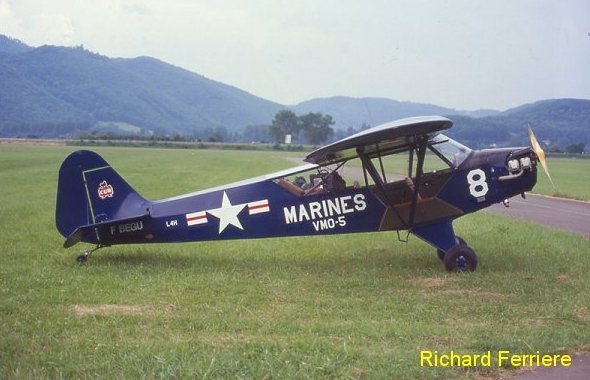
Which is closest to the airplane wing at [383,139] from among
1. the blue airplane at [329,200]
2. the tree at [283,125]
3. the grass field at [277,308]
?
the blue airplane at [329,200]

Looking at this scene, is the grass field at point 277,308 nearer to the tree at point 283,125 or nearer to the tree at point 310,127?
the tree at point 310,127

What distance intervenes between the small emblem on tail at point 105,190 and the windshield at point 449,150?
211 inches

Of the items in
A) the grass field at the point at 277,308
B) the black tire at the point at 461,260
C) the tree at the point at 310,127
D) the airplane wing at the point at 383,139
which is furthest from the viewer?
the tree at the point at 310,127

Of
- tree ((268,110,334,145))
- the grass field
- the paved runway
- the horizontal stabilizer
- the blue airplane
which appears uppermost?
tree ((268,110,334,145))

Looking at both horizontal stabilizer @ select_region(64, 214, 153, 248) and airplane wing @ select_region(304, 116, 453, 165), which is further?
horizontal stabilizer @ select_region(64, 214, 153, 248)

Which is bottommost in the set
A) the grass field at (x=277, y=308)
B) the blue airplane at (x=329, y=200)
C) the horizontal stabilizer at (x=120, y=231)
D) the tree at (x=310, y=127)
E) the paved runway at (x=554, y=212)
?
the paved runway at (x=554, y=212)

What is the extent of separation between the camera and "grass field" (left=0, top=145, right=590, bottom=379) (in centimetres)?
544

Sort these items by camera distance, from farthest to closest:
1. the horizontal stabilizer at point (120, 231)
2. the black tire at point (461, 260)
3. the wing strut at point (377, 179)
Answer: the horizontal stabilizer at point (120, 231), the wing strut at point (377, 179), the black tire at point (461, 260)

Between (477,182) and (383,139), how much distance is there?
1955mm

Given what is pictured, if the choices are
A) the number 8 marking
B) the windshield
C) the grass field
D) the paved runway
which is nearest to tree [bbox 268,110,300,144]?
the paved runway

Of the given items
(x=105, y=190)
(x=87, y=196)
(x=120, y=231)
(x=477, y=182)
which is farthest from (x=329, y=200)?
(x=87, y=196)

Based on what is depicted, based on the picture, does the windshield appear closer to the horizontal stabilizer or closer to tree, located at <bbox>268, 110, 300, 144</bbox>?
the horizontal stabilizer

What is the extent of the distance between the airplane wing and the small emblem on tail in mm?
3347

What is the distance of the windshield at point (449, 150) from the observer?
10383mm
